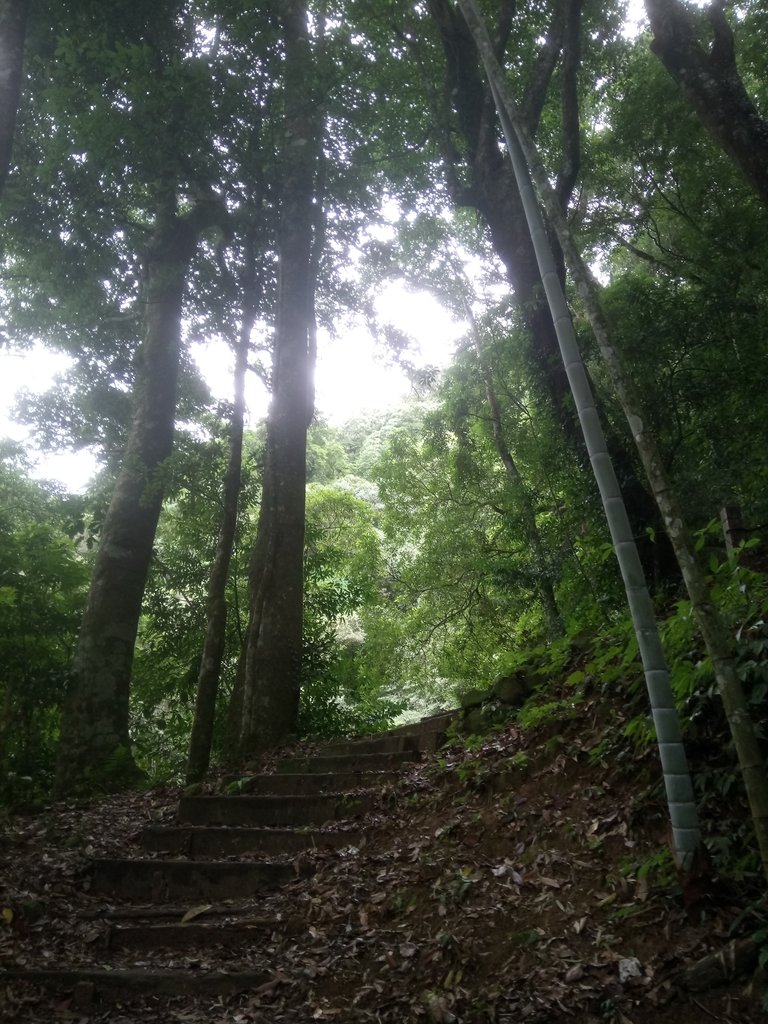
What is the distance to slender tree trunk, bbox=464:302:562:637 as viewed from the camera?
9.76m

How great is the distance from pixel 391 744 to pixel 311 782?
95cm

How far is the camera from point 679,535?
128 inches

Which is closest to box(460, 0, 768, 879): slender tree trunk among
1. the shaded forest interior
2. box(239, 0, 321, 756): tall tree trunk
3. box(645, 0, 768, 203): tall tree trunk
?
the shaded forest interior

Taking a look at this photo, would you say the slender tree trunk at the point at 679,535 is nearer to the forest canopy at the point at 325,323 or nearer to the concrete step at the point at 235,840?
the forest canopy at the point at 325,323

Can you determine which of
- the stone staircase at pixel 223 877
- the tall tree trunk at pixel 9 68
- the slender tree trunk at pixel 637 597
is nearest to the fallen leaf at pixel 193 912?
the stone staircase at pixel 223 877

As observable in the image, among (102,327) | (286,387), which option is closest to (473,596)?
(286,387)

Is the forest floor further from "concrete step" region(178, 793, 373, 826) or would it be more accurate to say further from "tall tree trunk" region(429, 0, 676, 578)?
"tall tree trunk" region(429, 0, 676, 578)

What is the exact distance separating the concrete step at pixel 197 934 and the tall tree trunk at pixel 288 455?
3.42 meters

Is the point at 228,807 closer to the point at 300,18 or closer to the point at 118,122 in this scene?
the point at 118,122

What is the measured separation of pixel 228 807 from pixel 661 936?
3682 mm

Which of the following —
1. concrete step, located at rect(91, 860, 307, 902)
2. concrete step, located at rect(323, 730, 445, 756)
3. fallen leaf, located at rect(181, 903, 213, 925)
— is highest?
concrete step, located at rect(323, 730, 445, 756)

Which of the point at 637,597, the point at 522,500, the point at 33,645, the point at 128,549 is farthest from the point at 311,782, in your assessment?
the point at 522,500

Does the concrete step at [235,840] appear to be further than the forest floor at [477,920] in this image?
Yes

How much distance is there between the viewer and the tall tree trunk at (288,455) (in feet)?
26.0
